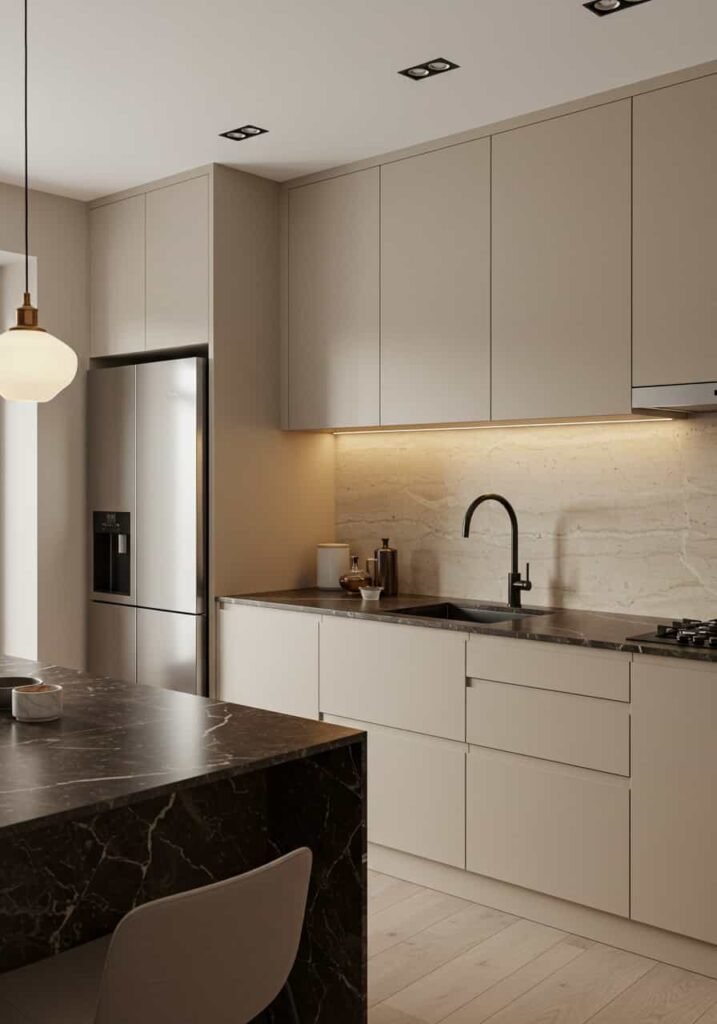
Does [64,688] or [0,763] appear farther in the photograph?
[64,688]

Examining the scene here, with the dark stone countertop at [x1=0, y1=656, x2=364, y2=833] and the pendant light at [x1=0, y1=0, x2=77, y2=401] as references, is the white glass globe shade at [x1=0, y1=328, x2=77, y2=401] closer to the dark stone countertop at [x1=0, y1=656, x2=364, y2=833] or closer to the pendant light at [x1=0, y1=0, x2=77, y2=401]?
the pendant light at [x1=0, y1=0, x2=77, y2=401]

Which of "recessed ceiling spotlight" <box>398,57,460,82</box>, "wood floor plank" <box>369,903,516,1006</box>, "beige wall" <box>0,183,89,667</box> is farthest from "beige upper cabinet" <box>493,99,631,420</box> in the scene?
"beige wall" <box>0,183,89,667</box>

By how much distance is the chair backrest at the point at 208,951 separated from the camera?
1.48m

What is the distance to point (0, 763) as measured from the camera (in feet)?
6.24

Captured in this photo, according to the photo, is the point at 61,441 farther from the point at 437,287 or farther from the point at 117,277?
the point at 437,287

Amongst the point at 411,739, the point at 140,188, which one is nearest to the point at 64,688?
the point at 411,739

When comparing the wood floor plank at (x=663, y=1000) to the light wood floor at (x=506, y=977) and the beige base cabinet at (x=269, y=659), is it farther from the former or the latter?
the beige base cabinet at (x=269, y=659)

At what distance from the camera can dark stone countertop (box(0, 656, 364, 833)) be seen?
171 centimetres

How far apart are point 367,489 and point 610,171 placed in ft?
5.65

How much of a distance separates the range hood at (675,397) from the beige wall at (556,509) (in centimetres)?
33

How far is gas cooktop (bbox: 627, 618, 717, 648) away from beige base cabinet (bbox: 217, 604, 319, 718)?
1.29 metres

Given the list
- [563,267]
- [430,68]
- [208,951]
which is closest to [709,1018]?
[208,951]

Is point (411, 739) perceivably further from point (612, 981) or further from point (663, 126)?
point (663, 126)

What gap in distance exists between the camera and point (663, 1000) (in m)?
2.75
